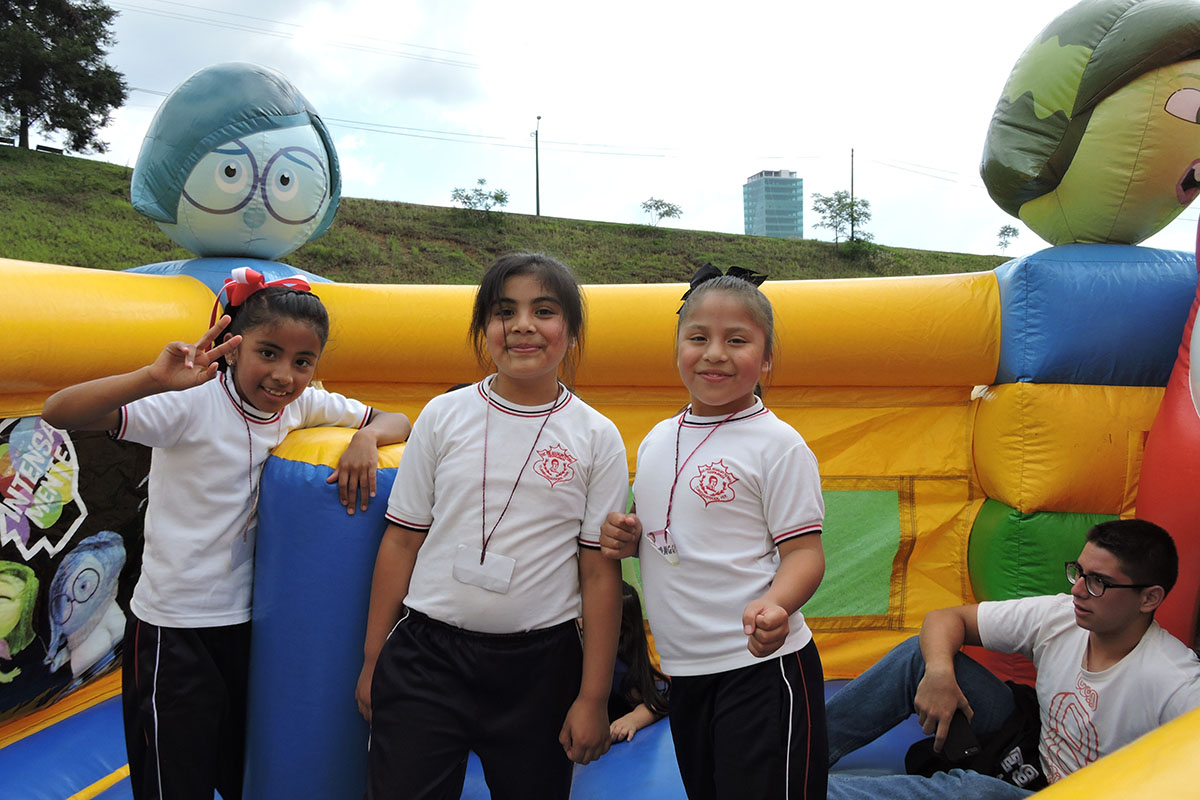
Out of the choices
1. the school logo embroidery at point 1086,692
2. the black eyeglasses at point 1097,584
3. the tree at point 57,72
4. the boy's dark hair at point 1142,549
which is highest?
the tree at point 57,72

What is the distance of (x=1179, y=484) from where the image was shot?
64.8 inches

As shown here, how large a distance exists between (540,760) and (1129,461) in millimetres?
1663

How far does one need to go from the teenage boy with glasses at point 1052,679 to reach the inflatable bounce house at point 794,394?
0.62ft

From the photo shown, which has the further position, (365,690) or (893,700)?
(893,700)

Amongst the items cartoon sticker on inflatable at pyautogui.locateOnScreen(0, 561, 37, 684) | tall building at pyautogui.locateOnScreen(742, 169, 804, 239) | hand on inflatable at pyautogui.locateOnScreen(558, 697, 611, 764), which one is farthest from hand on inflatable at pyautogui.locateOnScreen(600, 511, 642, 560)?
tall building at pyautogui.locateOnScreen(742, 169, 804, 239)

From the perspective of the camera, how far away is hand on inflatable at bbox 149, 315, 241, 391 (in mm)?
1209

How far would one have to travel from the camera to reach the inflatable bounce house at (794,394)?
142 centimetres

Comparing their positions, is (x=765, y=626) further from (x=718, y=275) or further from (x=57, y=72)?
(x=57, y=72)

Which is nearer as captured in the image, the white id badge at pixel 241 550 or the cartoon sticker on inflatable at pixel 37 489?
the white id badge at pixel 241 550

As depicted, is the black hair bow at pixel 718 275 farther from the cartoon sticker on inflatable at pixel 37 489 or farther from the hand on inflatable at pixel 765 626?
the cartoon sticker on inflatable at pixel 37 489

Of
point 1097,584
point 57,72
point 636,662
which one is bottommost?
point 636,662

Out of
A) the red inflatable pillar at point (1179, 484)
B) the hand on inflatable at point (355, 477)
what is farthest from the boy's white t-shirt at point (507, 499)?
the red inflatable pillar at point (1179, 484)

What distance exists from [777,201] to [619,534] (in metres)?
31.8

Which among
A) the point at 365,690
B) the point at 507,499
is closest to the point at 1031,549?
the point at 507,499
